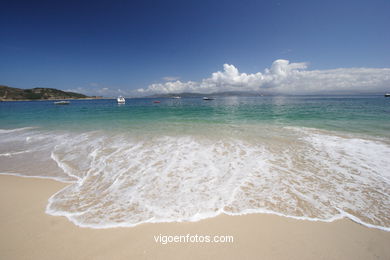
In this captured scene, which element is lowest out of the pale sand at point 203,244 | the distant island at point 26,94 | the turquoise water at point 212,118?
the pale sand at point 203,244

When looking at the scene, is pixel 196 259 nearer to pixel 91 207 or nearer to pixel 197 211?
pixel 197 211

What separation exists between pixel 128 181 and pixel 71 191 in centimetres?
160

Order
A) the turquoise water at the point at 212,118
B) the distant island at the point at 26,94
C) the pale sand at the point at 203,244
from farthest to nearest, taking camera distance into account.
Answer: the distant island at the point at 26,94 < the turquoise water at the point at 212,118 < the pale sand at the point at 203,244

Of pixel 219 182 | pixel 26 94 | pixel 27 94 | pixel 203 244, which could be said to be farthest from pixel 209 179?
pixel 27 94

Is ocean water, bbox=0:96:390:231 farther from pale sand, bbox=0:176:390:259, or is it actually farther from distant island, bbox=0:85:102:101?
distant island, bbox=0:85:102:101

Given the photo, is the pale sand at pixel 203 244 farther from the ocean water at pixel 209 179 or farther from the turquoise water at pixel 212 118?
the turquoise water at pixel 212 118

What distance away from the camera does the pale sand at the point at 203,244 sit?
8.95 ft

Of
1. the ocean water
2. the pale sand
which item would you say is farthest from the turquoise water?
the pale sand

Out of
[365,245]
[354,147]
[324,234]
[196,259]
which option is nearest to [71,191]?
[196,259]

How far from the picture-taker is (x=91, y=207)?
387cm

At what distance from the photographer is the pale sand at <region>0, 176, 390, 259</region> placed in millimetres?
2727

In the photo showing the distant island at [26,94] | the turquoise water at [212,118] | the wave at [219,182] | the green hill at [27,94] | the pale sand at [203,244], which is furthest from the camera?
the green hill at [27,94]

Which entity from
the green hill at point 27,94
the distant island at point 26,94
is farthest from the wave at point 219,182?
the green hill at point 27,94

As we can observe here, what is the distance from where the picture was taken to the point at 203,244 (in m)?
2.96
